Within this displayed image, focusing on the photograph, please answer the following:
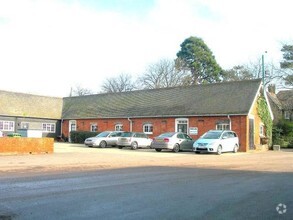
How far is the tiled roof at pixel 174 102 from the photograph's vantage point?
36.3 meters

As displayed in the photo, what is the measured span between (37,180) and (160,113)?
28.1 metres

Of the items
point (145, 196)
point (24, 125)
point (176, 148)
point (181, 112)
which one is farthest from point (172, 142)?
point (24, 125)

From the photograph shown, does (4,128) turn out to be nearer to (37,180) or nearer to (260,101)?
(260,101)

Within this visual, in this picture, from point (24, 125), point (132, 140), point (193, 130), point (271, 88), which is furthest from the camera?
point (271, 88)

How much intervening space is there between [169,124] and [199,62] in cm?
3755

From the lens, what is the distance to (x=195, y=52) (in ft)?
245

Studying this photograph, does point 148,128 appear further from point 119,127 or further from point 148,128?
point 119,127

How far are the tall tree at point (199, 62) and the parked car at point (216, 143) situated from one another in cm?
4210

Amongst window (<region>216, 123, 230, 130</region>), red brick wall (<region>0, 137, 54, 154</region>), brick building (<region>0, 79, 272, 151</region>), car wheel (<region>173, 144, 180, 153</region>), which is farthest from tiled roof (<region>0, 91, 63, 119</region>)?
car wheel (<region>173, 144, 180, 153</region>)

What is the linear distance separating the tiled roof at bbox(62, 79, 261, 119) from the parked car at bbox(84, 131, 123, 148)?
623 centimetres

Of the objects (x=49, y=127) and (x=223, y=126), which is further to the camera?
(x=49, y=127)

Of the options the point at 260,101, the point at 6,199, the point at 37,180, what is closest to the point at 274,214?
the point at 6,199

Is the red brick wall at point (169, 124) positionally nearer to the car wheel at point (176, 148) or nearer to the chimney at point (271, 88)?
the car wheel at point (176, 148)

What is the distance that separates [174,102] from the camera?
134ft
